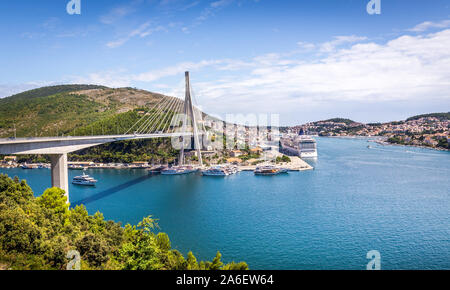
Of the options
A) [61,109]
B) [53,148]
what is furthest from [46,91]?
[53,148]

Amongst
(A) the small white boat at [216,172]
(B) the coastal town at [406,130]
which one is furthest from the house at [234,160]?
(B) the coastal town at [406,130]

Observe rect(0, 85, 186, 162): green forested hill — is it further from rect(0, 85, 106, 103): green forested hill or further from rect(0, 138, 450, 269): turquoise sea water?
rect(0, 138, 450, 269): turquoise sea water

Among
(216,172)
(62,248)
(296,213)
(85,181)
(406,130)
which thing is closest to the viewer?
(62,248)

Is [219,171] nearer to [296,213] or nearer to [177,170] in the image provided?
[177,170]

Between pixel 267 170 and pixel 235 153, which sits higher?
pixel 235 153

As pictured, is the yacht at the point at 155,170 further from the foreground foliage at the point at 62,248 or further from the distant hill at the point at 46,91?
the distant hill at the point at 46,91

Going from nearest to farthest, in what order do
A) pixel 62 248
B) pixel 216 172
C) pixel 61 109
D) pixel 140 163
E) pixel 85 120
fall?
1. pixel 62 248
2. pixel 216 172
3. pixel 140 163
4. pixel 85 120
5. pixel 61 109

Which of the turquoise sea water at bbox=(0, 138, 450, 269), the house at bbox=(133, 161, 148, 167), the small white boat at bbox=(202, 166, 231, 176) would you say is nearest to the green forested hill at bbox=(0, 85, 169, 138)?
the house at bbox=(133, 161, 148, 167)

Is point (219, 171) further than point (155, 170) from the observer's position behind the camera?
No
